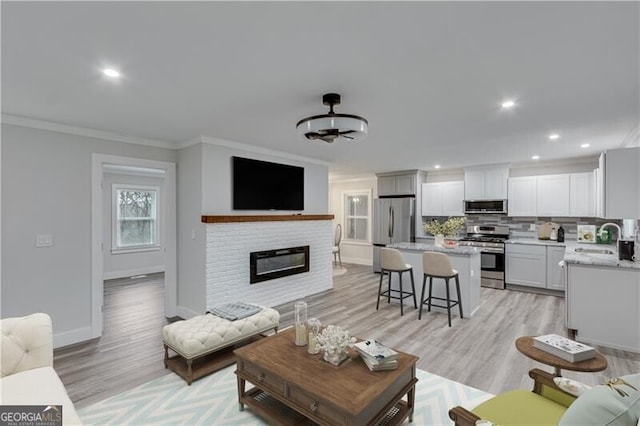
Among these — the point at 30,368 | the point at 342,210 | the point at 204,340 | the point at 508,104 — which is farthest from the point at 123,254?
the point at 508,104

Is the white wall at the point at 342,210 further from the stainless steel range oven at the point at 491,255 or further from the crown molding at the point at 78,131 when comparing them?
the crown molding at the point at 78,131

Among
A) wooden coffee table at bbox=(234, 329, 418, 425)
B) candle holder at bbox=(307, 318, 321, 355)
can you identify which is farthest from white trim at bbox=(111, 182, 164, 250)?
candle holder at bbox=(307, 318, 321, 355)

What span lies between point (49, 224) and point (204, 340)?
2274 mm

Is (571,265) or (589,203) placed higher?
(589,203)

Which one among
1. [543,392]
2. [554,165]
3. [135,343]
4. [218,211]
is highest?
[554,165]

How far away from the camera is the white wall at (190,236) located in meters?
4.03

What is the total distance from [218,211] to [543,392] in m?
3.73

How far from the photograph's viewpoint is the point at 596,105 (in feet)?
9.05

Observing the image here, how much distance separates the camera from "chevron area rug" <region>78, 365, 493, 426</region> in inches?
86.3

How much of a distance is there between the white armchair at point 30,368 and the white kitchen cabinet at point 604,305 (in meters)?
4.60

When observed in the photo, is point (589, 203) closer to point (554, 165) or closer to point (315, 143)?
point (554, 165)

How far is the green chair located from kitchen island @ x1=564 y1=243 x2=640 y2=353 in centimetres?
248

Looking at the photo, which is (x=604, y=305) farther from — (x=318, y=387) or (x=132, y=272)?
(x=132, y=272)

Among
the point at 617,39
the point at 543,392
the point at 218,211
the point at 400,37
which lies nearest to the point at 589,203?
→ the point at 617,39
